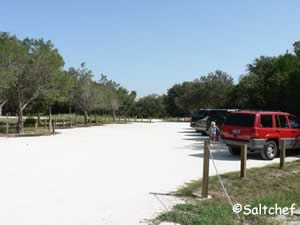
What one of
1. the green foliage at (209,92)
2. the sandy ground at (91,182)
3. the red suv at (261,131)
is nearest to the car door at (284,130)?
the red suv at (261,131)

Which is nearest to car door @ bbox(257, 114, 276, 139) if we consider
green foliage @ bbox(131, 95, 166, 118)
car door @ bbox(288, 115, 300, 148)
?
car door @ bbox(288, 115, 300, 148)

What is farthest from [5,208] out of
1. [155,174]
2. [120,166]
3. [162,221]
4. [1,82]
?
[1,82]

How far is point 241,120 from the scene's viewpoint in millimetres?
15750

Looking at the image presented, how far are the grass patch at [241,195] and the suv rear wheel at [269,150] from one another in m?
2.54

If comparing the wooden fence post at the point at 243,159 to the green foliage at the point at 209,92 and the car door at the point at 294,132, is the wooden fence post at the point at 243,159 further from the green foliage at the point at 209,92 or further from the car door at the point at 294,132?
the green foliage at the point at 209,92

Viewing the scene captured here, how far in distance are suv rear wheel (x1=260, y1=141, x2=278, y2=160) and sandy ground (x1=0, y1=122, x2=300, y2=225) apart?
31cm

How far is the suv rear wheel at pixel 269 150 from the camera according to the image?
1538cm

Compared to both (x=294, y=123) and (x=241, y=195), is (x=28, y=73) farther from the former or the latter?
(x=241, y=195)

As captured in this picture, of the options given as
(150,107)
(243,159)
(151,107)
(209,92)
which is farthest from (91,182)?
(151,107)

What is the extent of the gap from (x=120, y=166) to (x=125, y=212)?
5851mm

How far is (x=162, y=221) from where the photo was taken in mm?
6762

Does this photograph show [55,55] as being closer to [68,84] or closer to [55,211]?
[68,84]

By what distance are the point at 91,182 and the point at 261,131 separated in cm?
762

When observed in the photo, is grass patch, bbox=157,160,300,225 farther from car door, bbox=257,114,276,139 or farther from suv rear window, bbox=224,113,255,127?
suv rear window, bbox=224,113,255,127
